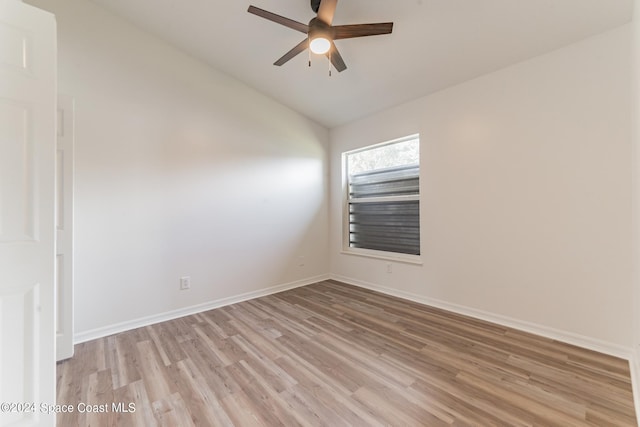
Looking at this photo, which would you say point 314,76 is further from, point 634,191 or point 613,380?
point 613,380

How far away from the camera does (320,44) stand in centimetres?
192

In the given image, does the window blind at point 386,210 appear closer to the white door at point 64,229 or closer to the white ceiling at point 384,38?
the white ceiling at point 384,38

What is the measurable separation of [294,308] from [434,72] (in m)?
3.06

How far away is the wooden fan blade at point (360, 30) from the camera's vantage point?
1848mm

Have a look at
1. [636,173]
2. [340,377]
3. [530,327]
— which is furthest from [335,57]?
[530,327]

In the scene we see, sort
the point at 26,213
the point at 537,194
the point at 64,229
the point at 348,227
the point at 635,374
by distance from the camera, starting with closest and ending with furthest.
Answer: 1. the point at 26,213
2. the point at 635,374
3. the point at 64,229
4. the point at 537,194
5. the point at 348,227

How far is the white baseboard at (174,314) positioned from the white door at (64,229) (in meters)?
0.32

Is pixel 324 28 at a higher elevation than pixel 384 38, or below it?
below

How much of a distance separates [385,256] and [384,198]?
2.71ft

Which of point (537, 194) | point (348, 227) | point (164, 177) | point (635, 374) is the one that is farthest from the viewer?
point (348, 227)

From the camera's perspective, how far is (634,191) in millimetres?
1853

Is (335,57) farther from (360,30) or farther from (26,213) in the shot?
(26,213)

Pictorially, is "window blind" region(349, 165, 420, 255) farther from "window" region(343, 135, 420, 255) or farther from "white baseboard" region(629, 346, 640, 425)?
"white baseboard" region(629, 346, 640, 425)

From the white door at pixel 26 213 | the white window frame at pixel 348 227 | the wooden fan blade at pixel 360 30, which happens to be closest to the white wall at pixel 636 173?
the wooden fan blade at pixel 360 30
